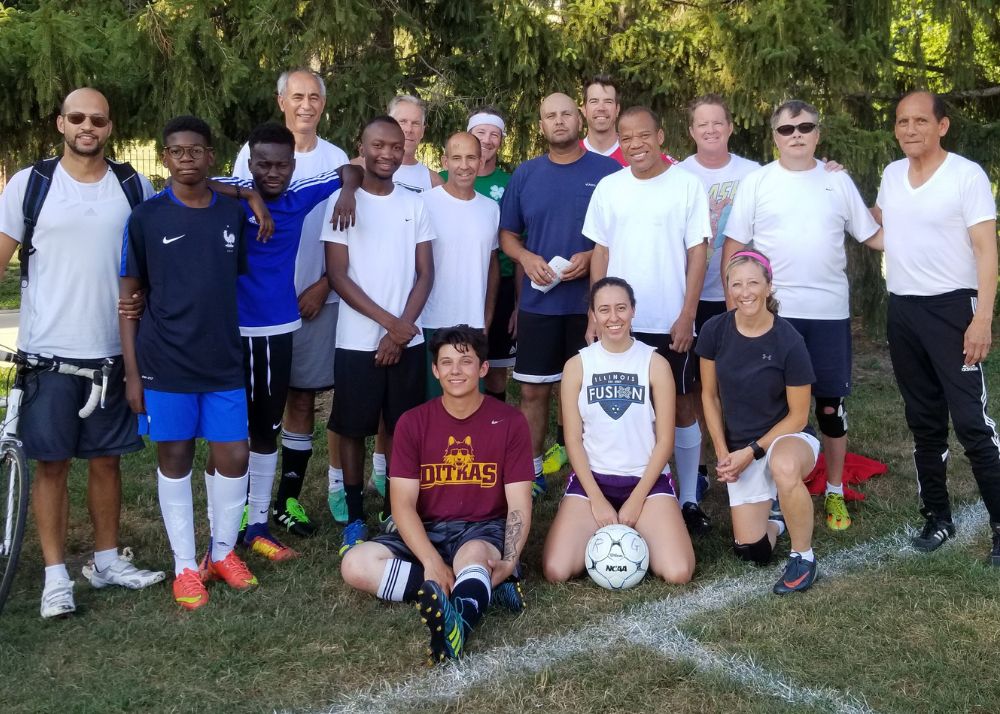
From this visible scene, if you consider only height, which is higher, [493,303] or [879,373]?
[493,303]

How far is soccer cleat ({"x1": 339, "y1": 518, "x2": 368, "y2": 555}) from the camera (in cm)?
498

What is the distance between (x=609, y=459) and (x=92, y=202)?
2.53 meters

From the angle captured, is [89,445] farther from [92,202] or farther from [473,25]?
[473,25]

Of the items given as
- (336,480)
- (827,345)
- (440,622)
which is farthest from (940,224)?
(336,480)

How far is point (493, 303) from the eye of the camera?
5648 millimetres

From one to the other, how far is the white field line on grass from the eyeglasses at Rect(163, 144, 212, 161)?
7.39 ft

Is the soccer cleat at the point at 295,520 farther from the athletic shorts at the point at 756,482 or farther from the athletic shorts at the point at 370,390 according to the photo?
the athletic shorts at the point at 756,482

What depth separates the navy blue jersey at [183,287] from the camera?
14.0 feet

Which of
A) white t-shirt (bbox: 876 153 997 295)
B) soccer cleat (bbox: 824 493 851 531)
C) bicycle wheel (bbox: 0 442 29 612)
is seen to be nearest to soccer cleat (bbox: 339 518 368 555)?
bicycle wheel (bbox: 0 442 29 612)

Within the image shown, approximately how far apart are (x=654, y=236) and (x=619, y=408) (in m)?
→ 0.93

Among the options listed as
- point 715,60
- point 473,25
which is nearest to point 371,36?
point 473,25

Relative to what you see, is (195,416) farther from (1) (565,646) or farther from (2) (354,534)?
(1) (565,646)

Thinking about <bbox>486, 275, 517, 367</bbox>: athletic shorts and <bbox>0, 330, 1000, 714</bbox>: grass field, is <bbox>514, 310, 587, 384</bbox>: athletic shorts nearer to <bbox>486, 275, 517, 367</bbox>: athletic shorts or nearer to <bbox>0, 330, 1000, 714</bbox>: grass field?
<bbox>486, 275, 517, 367</bbox>: athletic shorts

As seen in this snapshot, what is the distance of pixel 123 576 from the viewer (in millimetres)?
4656
